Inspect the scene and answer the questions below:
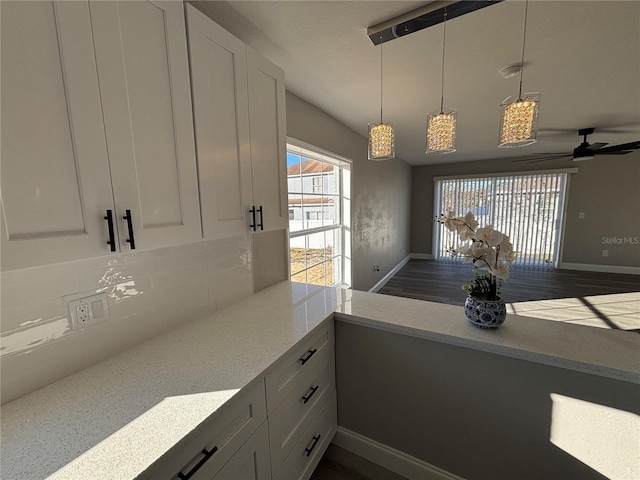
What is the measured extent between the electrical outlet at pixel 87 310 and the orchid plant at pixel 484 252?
1.42 m

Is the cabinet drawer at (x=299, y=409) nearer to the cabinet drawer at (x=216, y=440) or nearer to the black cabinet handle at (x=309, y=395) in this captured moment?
the black cabinet handle at (x=309, y=395)

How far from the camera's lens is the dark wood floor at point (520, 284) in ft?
13.9

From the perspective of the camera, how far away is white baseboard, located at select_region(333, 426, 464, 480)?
136cm

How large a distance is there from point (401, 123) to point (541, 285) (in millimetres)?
3960

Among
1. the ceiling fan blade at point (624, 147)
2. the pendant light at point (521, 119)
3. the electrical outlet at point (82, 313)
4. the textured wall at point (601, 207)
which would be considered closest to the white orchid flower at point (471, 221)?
the pendant light at point (521, 119)

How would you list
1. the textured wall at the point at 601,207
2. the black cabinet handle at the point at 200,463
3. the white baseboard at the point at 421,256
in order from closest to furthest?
the black cabinet handle at the point at 200,463 < the textured wall at the point at 601,207 < the white baseboard at the point at 421,256

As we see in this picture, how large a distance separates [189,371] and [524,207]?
7.14 metres

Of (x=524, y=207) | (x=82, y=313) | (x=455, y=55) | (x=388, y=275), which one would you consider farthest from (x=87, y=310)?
(x=524, y=207)

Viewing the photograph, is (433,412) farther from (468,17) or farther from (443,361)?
(468,17)

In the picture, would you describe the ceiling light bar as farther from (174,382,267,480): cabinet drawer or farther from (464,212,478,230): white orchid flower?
(174,382,267,480): cabinet drawer

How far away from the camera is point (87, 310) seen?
3.26ft

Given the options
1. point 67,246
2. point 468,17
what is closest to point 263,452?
point 67,246

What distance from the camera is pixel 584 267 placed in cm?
552

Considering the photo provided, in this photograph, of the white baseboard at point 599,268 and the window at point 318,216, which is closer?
the window at point 318,216
